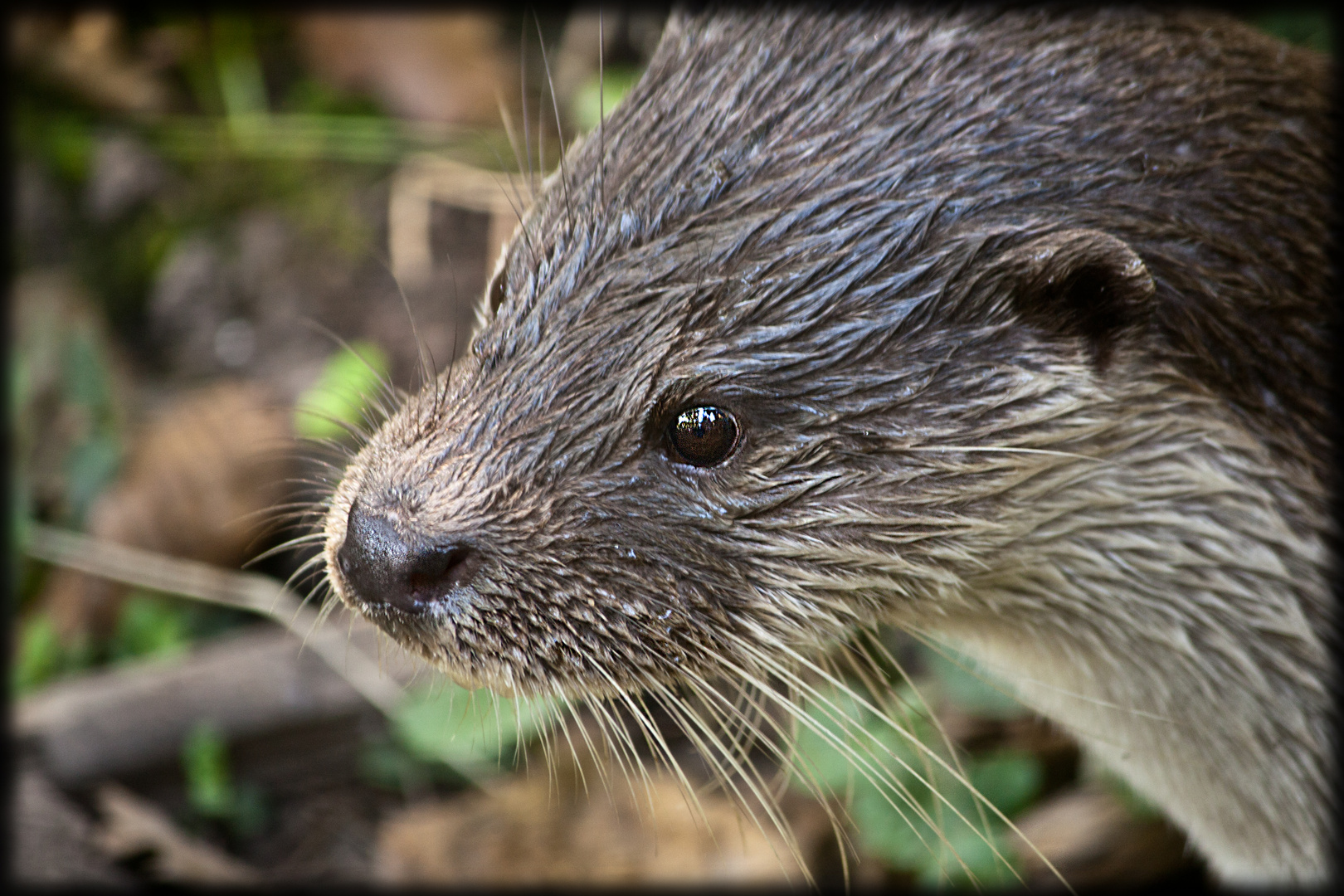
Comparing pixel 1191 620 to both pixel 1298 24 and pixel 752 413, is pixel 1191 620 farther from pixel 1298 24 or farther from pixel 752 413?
pixel 1298 24

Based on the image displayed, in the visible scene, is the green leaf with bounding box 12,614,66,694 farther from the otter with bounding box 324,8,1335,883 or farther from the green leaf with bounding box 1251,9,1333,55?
the green leaf with bounding box 1251,9,1333,55

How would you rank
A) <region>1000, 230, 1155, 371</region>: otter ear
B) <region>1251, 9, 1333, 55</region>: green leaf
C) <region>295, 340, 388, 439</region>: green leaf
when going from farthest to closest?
<region>295, 340, 388, 439</region>: green leaf → <region>1251, 9, 1333, 55</region>: green leaf → <region>1000, 230, 1155, 371</region>: otter ear

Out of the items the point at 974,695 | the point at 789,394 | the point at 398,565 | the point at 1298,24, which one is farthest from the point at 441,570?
the point at 1298,24

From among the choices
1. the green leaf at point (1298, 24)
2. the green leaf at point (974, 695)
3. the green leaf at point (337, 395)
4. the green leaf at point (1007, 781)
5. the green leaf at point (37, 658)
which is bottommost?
the green leaf at point (1007, 781)

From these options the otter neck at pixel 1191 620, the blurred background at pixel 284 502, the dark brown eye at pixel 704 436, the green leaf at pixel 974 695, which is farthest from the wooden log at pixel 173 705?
the otter neck at pixel 1191 620

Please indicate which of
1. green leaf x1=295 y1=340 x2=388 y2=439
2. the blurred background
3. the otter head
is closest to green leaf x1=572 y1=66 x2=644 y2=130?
the blurred background

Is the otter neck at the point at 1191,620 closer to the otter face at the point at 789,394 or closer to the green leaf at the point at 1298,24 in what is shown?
the otter face at the point at 789,394
